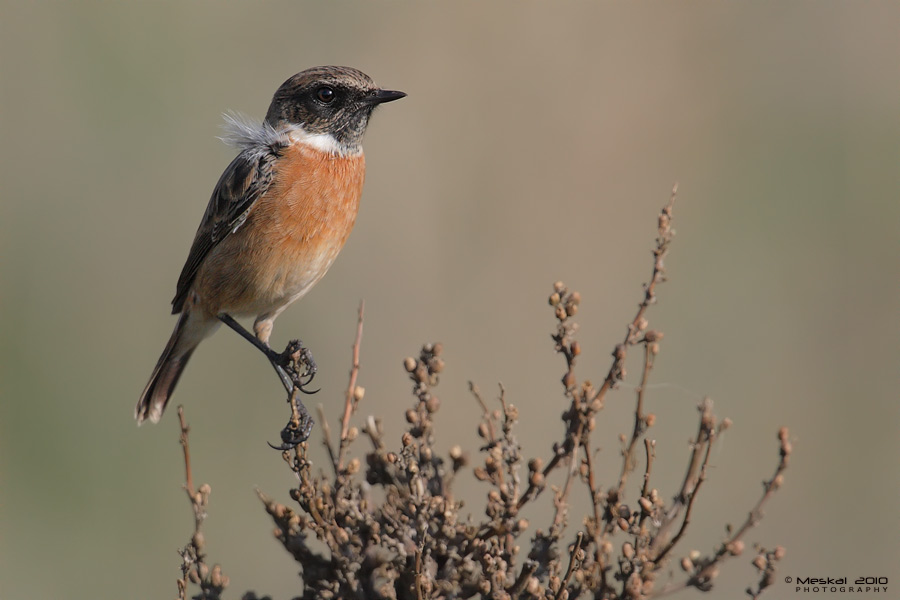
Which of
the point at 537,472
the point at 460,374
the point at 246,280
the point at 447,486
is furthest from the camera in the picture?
the point at 460,374

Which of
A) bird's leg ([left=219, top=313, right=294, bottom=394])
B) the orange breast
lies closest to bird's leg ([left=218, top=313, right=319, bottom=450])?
bird's leg ([left=219, top=313, right=294, bottom=394])

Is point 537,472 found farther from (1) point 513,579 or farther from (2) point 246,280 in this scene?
(2) point 246,280

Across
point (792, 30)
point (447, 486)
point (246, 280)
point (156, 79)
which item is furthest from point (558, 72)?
point (447, 486)

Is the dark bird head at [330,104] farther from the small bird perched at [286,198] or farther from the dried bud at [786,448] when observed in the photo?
the dried bud at [786,448]

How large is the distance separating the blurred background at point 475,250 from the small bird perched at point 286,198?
175cm

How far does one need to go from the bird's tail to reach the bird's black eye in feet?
4.63

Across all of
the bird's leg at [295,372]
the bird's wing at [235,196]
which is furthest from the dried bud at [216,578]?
the bird's wing at [235,196]

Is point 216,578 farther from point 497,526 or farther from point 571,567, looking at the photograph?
point 571,567

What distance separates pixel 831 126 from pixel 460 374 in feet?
14.3

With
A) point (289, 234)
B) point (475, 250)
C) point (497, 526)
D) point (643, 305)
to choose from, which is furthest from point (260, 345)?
point (475, 250)

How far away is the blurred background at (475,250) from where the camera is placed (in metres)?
6.54

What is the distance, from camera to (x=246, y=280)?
4465 mm

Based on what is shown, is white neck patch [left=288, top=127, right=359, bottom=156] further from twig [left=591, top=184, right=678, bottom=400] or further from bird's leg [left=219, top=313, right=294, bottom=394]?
twig [left=591, top=184, right=678, bottom=400]

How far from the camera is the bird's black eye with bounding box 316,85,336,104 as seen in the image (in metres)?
4.52
